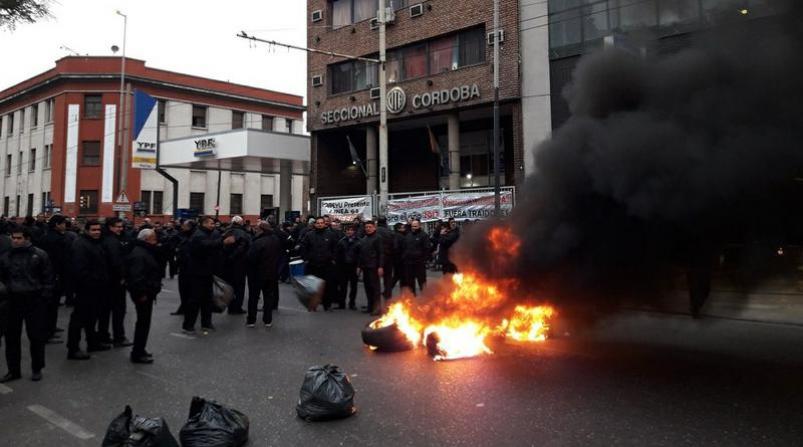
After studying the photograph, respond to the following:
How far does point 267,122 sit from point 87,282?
35.9 metres

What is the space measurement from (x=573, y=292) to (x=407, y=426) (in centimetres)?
279

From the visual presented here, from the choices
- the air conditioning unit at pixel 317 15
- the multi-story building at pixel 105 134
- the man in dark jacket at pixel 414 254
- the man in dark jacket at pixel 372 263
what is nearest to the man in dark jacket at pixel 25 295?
the man in dark jacket at pixel 372 263

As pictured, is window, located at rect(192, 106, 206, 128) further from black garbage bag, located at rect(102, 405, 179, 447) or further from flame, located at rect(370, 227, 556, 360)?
black garbage bag, located at rect(102, 405, 179, 447)

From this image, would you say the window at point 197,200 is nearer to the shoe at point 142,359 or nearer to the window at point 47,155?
the window at point 47,155

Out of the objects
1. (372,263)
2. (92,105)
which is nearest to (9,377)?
(372,263)

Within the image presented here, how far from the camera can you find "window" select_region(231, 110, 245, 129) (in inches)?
1503

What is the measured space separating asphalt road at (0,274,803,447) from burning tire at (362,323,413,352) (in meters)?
0.16

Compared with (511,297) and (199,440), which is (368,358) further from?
(199,440)

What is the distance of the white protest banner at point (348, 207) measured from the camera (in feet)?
63.7

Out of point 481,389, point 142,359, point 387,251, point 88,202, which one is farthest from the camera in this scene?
point 88,202

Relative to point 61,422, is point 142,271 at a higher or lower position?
higher

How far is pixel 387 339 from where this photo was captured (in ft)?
20.4

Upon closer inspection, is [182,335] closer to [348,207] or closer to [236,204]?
[348,207]

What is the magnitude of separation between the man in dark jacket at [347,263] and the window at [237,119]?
31.2m
